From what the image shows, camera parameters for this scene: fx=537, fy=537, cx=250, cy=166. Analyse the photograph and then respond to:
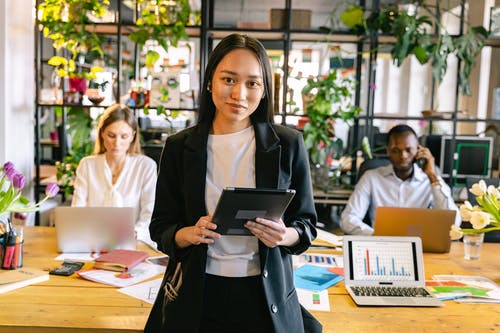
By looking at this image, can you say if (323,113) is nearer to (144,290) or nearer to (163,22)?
(163,22)

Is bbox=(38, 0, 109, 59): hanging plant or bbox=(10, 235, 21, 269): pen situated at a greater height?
bbox=(38, 0, 109, 59): hanging plant

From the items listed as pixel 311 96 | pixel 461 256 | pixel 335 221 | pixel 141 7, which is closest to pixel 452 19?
pixel 335 221

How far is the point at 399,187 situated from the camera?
3.08m

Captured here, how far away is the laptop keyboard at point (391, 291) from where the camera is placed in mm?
1790

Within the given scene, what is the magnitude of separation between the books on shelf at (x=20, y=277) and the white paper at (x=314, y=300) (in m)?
0.89

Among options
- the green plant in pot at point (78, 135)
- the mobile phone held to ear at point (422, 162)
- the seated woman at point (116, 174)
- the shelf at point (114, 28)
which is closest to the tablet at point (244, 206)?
the seated woman at point (116, 174)

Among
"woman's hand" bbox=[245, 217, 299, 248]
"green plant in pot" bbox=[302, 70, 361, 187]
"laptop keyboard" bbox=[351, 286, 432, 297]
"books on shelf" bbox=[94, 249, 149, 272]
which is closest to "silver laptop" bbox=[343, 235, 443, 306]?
"laptop keyboard" bbox=[351, 286, 432, 297]

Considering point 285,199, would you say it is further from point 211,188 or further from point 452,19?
point 452,19

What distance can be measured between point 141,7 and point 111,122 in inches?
63.4

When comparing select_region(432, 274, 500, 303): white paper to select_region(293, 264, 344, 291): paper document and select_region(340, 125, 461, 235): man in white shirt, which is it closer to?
select_region(293, 264, 344, 291): paper document

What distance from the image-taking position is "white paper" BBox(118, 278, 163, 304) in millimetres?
1724

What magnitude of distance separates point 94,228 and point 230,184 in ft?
3.24

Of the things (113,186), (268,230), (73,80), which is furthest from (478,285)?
(73,80)

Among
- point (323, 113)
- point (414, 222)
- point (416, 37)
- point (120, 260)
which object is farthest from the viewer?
point (323, 113)
